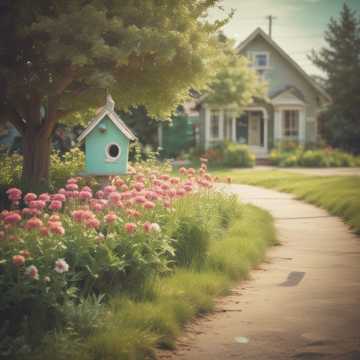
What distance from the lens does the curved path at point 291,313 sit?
16.0 ft

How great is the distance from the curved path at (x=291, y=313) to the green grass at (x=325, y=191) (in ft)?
7.92

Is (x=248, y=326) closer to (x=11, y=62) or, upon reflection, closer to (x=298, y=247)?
(x=298, y=247)

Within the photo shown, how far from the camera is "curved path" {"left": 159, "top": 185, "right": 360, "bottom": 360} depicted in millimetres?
4887

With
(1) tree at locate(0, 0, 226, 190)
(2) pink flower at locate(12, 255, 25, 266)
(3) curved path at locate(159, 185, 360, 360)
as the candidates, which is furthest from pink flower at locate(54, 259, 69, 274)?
A: (1) tree at locate(0, 0, 226, 190)

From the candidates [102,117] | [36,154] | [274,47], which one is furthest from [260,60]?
[102,117]

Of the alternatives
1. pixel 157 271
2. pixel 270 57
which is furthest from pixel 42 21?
pixel 270 57

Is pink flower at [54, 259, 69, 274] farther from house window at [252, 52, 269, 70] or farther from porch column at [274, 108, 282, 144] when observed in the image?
house window at [252, 52, 269, 70]

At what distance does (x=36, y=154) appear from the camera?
468 inches

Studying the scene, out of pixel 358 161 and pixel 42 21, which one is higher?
pixel 42 21

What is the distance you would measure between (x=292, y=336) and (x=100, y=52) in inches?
247

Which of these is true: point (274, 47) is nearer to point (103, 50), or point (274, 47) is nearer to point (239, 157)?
point (239, 157)

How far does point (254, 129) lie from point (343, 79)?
13.3m

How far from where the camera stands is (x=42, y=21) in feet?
32.8

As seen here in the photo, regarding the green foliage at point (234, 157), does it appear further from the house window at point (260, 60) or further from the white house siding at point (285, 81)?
the house window at point (260, 60)
